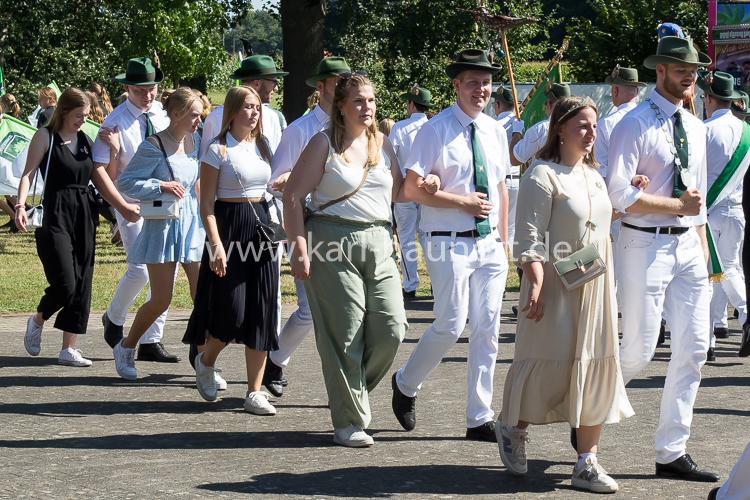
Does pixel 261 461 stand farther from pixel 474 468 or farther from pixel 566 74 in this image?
pixel 566 74

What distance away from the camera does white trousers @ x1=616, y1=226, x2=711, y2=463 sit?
6.31 m

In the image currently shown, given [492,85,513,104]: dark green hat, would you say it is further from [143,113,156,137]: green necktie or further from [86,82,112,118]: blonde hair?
[143,113,156,137]: green necktie

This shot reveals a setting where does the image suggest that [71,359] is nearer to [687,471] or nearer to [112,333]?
[112,333]

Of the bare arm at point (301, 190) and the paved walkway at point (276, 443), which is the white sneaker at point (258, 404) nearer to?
the paved walkway at point (276, 443)

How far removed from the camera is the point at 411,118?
1363 centimetres

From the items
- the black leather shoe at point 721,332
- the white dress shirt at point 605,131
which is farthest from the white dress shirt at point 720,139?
the black leather shoe at point 721,332

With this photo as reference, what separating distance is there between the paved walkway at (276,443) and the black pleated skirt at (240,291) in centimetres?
48

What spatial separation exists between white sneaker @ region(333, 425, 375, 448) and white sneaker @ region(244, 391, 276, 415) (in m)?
0.94

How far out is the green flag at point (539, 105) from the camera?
13.9 m

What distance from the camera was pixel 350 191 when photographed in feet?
22.7

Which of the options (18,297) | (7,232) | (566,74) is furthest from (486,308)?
(566,74)

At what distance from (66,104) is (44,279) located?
6.05m

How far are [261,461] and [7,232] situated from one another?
621 inches

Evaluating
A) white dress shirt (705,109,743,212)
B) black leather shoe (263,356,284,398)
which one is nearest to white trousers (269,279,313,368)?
black leather shoe (263,356,284,398)
